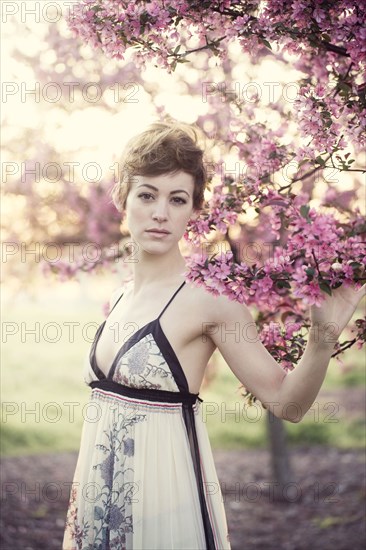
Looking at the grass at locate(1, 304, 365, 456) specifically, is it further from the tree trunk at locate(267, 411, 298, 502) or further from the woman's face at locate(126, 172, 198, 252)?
the woman's face at locate(126, 172, 198, 252)

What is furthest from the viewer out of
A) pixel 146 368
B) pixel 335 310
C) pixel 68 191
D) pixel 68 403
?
pixel 68 403

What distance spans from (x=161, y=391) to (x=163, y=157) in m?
0.66

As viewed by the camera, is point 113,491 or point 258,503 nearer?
point 113,491

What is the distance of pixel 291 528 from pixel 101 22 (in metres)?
3.86

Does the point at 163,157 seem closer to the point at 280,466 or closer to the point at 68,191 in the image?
the point at 68,191

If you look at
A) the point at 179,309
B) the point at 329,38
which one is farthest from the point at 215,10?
the point at 179,309

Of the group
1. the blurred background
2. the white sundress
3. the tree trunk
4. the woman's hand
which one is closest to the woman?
the white sundress

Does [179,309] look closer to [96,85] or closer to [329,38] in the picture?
[329,38]

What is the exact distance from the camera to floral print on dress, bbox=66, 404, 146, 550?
73.8 inches

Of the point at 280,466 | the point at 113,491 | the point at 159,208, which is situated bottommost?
the point at 113,491

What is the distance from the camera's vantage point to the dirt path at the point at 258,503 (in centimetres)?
445

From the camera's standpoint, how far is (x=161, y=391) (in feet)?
6.16

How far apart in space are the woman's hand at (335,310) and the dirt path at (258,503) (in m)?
3.10

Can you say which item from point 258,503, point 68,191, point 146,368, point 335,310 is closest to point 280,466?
point 258,503
